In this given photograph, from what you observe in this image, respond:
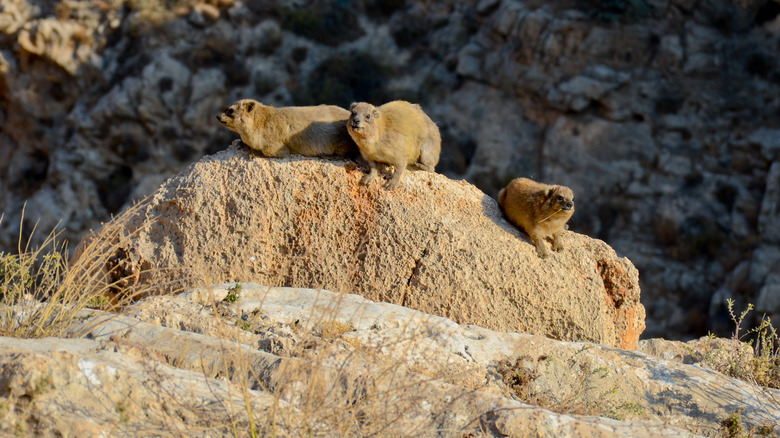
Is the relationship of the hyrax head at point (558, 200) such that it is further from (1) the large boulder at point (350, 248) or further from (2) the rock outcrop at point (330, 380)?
(2) the rock outcrop at point (330, 380)

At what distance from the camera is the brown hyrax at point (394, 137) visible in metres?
7.27

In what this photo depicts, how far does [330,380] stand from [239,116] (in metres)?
4.08

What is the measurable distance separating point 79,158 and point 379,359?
21024 millimetres

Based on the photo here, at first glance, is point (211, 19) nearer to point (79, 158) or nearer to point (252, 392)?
point (79, 158)

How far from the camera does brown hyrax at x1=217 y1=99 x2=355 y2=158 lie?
7613 millimetres

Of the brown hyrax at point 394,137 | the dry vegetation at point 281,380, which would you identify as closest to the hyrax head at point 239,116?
the brown hyrax at point 394,137

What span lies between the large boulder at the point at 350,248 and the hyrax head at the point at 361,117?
45 cm

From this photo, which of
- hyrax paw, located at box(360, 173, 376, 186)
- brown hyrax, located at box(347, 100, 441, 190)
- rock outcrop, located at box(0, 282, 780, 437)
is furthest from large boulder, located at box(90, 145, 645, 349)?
rock outcrop, located at box(0, 282, 780, 437)

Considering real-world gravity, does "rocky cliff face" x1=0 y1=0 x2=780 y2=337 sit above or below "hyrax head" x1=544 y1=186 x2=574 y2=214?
below

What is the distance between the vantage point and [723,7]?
22.3 metres

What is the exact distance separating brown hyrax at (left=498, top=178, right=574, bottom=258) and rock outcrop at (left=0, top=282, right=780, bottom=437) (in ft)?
5.01

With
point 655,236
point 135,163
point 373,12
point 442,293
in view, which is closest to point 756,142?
point 655,236

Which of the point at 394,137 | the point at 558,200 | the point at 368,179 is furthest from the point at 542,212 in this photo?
the point at 368,179

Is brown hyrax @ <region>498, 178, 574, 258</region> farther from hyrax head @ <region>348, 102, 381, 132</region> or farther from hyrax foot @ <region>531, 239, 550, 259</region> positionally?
hyrax head @ <region>348, 102, 381, 132</region>
